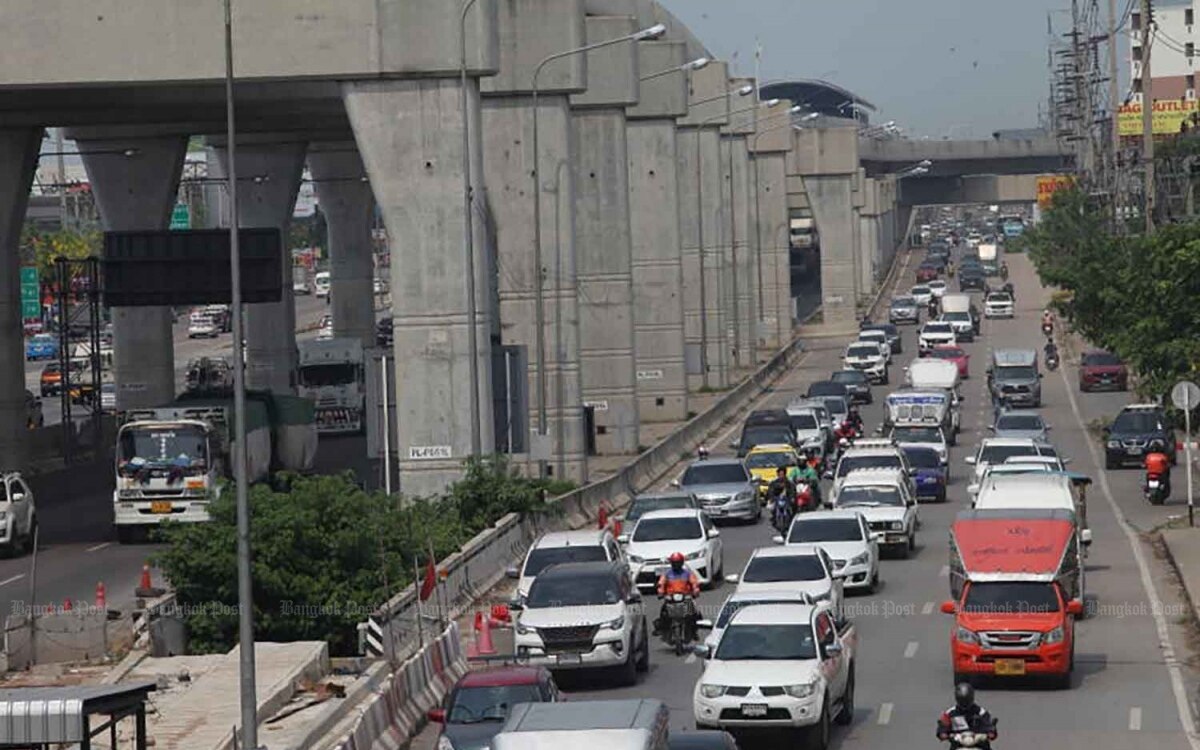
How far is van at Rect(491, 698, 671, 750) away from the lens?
18156mm

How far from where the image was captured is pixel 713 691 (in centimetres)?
2592

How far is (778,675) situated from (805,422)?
1580 inches

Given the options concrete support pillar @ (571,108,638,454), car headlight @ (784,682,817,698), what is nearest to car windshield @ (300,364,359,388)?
concrete support pillar @ (571,108,638,454)

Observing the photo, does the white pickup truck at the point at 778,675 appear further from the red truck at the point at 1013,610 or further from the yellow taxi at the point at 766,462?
the yellow taxi at the point at 766,462

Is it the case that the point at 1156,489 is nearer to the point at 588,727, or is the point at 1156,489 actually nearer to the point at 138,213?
the point at 138,213

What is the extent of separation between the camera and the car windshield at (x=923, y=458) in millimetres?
55188

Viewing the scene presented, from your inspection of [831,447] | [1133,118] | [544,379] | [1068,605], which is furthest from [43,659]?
[1133,118]

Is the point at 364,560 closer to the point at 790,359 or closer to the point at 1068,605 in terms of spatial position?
the point at 1068,605

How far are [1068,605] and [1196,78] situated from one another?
166159 mm

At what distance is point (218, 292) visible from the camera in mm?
73188

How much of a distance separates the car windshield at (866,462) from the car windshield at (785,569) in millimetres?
15220

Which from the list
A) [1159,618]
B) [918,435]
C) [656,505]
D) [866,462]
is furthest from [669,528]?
[918,435]

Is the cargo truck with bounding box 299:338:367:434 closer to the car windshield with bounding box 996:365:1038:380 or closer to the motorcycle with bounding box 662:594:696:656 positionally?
the car windshield with bounding box 996:365:1038:380

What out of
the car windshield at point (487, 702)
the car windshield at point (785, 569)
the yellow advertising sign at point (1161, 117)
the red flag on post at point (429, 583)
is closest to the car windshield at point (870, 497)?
the car windshield at point (785, 569)
